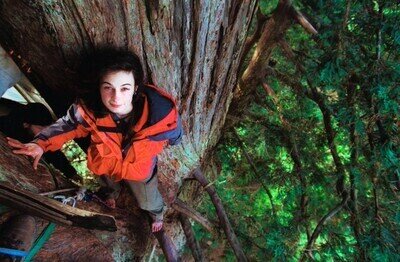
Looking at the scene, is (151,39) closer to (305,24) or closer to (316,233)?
(305,24)

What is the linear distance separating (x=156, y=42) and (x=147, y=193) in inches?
45.9

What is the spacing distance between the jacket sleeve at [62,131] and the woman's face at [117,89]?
0.92 feet

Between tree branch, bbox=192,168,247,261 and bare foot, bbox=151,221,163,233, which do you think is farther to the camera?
tree branch, bbox=192,168,247,261

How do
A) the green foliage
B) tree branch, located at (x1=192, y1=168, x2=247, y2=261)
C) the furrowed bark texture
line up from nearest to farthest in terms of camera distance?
the furrowed bark texture, the green foliage, tree branch, located at (x1=192, y1=168, x2=247, y2=261)

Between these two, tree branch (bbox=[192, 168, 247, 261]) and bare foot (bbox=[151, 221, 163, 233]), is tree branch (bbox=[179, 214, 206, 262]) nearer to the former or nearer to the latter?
tree branch (bbox=[192, 168, 247, 261])

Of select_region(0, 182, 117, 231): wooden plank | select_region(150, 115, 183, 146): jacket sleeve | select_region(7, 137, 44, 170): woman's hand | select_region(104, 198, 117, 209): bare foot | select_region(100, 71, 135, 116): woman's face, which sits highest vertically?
select_region(100, 71, 135, 116): woman's face

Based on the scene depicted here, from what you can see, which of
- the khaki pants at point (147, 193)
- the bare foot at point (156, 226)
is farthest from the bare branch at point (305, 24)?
the bare foot at point (156, 226)

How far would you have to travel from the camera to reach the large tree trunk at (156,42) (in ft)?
6.59

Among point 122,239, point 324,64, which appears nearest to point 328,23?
point 324,64

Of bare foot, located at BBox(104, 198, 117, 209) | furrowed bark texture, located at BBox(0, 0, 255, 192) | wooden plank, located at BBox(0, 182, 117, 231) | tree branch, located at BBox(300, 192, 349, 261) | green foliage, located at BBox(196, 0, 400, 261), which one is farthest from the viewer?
tree branch, located at BBox(300, 192, 349, 261)

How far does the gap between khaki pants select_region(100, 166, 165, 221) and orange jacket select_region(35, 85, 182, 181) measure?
1.09 feet

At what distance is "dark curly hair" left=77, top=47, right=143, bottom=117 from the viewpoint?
2.07 meters

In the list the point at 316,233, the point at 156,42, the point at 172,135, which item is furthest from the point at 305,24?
the point at 316,233

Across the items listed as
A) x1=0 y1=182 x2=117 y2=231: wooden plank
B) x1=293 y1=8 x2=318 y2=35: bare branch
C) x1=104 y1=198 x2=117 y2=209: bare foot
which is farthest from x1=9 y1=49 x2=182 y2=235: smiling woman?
x1=293 y1=8 x2=318 y2=35: bare branch
